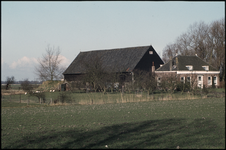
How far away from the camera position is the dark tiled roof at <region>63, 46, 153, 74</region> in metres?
49.9

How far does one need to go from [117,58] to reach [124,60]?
7.99ft

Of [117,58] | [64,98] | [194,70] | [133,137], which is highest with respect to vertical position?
[117,58]

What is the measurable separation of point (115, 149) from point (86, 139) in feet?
4.58

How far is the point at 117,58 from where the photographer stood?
53812 mm

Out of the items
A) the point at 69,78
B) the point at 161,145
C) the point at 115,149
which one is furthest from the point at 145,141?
the point at 69,78

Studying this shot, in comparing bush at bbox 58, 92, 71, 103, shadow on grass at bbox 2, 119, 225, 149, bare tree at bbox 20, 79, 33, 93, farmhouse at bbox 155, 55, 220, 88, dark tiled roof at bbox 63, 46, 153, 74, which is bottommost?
shadow on grass at bbox 2, 119, 225, 149

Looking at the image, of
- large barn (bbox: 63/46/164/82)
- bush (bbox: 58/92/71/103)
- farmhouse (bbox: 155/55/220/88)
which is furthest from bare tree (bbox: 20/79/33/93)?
farmhouse (bbox: 155/55/220/88)

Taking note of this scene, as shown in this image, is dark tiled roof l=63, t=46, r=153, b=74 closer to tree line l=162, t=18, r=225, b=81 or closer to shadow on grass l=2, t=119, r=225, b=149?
tree line l=162, t=18, r=225, b=81

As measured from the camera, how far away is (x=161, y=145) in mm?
6914

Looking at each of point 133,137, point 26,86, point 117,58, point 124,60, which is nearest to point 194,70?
point 124,60

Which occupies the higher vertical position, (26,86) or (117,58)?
(117,58)

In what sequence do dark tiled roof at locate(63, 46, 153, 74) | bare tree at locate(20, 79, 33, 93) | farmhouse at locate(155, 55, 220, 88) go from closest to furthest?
bare tree at locate(20, 79, 33, 93) → farmhouse at locate(155, 55, 220, 88) → dark tiled roof at locate(63, 46, 153, 74)

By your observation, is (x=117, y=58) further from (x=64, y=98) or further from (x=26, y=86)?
(x=64, y=98)

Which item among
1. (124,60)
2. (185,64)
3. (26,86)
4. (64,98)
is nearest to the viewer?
(64,98)
